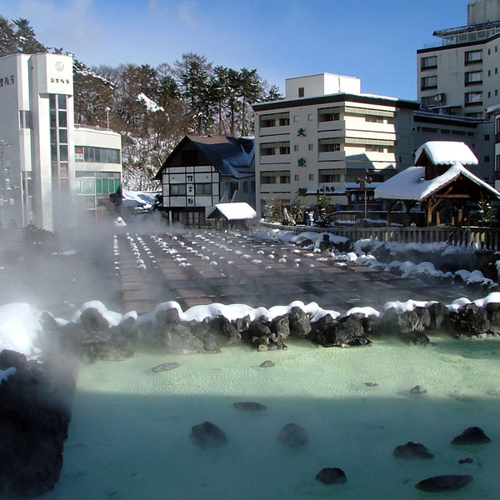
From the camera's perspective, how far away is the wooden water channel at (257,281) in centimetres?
1008

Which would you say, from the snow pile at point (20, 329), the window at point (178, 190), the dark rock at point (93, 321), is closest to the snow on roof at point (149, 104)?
the window at point (178, 190)

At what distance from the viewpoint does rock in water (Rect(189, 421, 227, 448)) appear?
5.14 meters

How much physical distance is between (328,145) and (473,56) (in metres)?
18.0

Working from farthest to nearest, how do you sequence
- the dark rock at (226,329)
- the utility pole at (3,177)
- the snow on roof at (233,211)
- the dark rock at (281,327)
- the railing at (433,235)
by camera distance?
the snow on roof at (233,211), the utility pole at (3,177), the railing at (433,235), the dark rock at (281,327), the dark rock at (226,329)

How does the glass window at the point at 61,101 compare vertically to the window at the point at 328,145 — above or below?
above

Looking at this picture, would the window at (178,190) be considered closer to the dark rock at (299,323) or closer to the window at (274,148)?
the window at (274,148)

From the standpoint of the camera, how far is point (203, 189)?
38.5m

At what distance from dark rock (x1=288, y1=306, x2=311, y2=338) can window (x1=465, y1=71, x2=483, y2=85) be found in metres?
44.4

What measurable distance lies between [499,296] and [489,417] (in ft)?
12.1

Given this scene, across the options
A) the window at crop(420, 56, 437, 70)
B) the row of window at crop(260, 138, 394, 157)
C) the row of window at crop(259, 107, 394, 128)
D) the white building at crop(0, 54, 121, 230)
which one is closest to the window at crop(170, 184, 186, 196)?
the row of window at crop(260, 138, 394, 157)

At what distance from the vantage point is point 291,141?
3916 centimetres

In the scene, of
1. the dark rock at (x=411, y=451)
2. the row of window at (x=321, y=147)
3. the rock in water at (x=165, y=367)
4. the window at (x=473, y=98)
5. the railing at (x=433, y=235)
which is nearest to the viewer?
the dark rock at (x=411, y=451)

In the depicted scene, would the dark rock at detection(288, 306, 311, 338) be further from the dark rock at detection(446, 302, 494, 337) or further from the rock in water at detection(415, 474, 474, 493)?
the rock in water at detection(415, 474, 474, 493)

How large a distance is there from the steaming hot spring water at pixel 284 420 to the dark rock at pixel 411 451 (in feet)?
0.19
